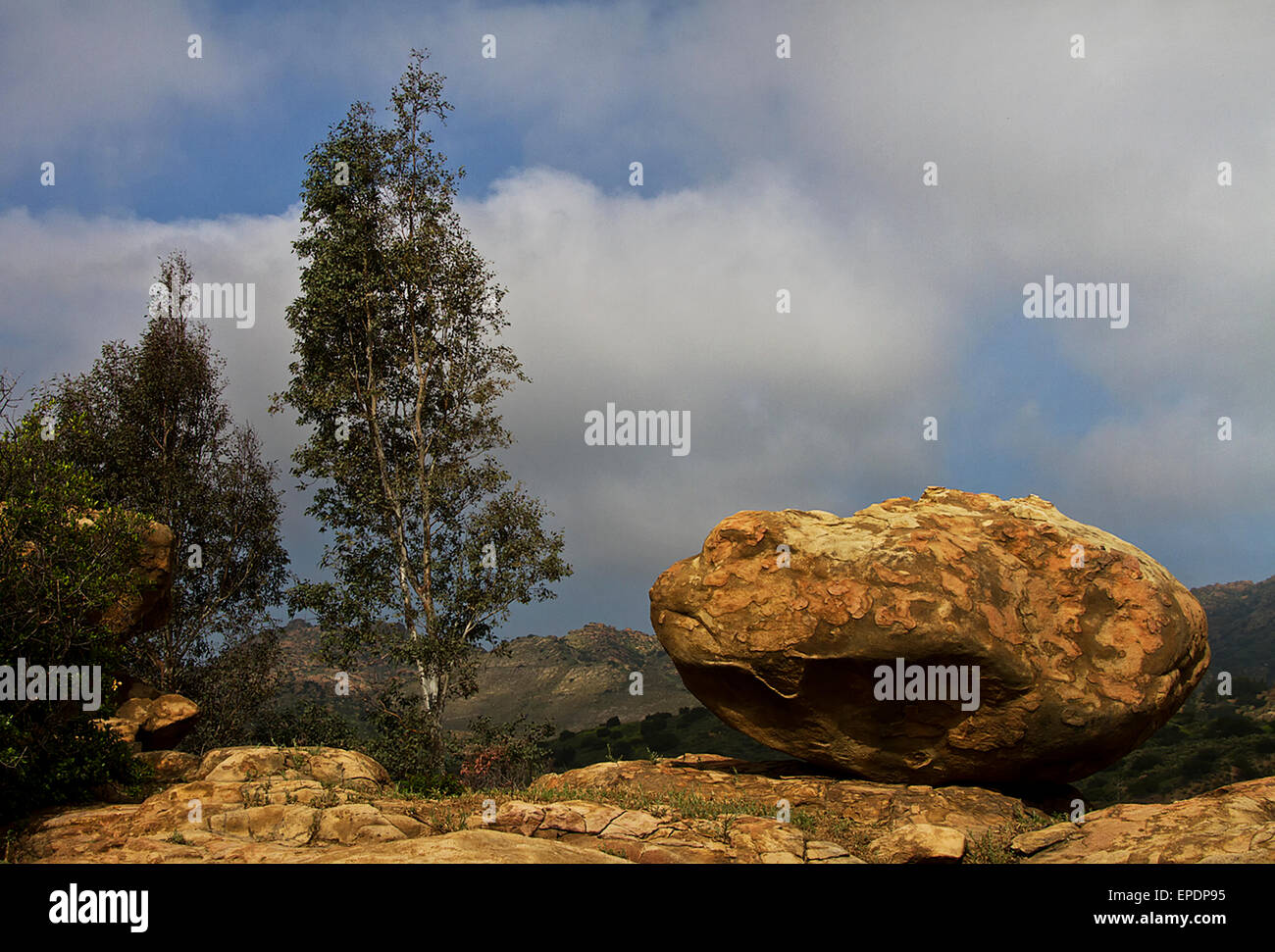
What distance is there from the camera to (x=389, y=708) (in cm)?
2717

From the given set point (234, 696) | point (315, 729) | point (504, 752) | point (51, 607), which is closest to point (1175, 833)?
point (504, 752)

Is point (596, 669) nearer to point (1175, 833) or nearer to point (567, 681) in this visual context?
point (567, 681)

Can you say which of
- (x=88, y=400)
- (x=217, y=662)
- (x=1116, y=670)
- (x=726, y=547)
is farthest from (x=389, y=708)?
(x=1116, y=670)

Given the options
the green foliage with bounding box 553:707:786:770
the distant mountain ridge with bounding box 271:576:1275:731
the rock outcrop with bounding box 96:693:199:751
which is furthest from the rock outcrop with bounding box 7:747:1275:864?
the distant mountain ridge with bounding box 271:576:1275:731

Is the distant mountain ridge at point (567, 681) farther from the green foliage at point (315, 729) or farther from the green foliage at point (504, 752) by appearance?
the green foliage at point (504, 752)

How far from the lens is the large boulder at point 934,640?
16500 mm

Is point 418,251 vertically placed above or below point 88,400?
above

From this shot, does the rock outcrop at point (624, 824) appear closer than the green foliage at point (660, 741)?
Yes

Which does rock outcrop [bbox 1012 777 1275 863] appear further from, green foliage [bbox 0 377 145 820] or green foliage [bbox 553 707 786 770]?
green foliage [bbox 553 707 786 770]

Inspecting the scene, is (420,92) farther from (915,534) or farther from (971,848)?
(971,848)

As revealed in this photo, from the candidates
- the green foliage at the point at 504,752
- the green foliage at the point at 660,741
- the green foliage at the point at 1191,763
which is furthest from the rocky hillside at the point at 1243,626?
the green foliage at the point at 504,752

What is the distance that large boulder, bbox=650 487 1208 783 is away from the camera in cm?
1650
